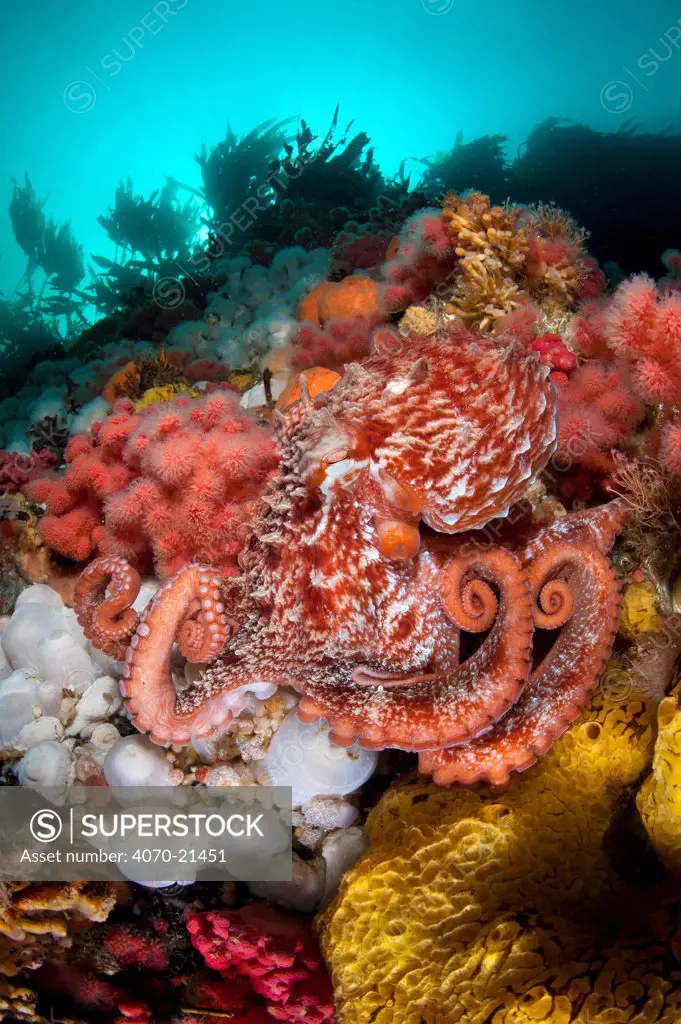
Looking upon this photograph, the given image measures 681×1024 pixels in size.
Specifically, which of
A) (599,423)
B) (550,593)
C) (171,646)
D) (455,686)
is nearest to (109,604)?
(171,646)

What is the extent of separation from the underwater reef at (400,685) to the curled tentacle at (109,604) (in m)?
0.01

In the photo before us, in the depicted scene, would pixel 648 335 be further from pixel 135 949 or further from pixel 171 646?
pixel 135 949

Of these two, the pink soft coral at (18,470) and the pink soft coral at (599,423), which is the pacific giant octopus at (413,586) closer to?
the pink soft coral at (599,423)

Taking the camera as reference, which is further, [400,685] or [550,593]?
[550,593]

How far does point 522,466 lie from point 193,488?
7.18 feet

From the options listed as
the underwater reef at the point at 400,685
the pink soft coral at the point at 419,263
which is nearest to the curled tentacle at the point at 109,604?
the underwater reef at the point at 400,685

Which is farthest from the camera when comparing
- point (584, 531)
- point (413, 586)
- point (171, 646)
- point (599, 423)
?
point (599, 423)

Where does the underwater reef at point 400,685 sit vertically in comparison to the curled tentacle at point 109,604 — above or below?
below

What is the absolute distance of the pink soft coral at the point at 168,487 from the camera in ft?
12.2

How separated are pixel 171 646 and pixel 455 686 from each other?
1.27m

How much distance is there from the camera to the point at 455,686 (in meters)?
2.31

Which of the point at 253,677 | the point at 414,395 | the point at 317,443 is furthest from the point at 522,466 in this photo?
the point at 253,677

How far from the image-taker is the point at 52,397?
27.7 ft

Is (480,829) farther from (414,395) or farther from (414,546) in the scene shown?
(414,395)
